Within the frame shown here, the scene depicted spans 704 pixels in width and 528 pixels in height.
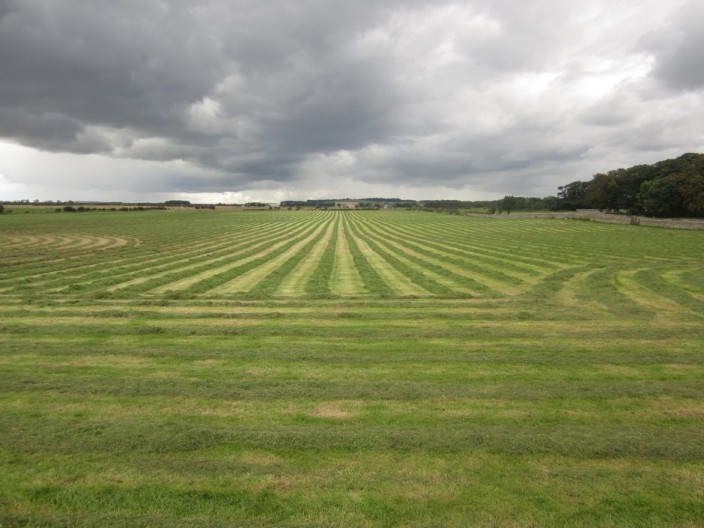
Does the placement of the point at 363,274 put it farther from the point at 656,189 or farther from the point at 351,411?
the point at 656,189

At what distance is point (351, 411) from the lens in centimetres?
781

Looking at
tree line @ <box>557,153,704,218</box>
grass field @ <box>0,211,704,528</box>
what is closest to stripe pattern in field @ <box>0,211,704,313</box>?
grass field @ <box>0,211,704,528</box>

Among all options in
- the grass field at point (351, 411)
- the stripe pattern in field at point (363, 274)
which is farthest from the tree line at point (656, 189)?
the grass field at point (351, 411)

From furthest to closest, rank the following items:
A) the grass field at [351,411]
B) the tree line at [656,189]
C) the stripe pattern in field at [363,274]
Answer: the tree line at [656,189] → the stripe pattern in field at [363,274] → the grass field at [351,411]

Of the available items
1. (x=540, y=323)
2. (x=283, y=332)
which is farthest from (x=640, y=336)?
(x=283, y=332)

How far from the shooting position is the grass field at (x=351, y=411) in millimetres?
5355

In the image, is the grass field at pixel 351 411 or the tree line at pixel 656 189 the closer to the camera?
the grass field at pixel 351 411

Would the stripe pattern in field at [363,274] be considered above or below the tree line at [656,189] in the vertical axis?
below

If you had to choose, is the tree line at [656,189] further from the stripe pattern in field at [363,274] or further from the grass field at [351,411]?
the grass field at [351,411]

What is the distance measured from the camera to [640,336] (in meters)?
12.6

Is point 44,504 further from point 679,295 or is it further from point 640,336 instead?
point 679,295

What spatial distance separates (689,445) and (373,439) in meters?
4.94

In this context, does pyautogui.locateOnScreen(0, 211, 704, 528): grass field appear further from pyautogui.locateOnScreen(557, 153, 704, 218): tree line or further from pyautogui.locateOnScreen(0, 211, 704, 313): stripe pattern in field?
pyautogui.locateOnScreen(557, 153, 704, 218): tree line

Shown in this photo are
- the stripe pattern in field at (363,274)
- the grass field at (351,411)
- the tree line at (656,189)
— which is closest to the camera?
the grass field at (351,411)
